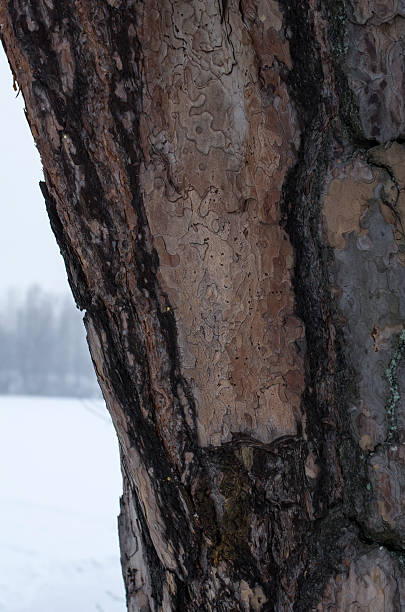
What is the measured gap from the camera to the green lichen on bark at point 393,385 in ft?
1.79

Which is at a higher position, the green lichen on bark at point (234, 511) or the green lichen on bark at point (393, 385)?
the green lichen on bark at point (393, 385)

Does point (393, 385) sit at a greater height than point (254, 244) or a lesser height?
lesser

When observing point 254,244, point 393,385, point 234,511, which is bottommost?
point 234,511

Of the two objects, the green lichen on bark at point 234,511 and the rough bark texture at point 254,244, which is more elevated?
the rough bark texture at point 254,244

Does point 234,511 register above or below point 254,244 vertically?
below

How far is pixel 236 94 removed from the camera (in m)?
0.56

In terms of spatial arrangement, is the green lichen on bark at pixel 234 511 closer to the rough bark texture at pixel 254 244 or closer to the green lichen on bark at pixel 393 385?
the rough bark texture at pixel 254 244

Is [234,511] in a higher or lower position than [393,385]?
lower

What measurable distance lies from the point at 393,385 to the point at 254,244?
18cm

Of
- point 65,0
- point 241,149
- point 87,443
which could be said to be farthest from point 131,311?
point 87,443

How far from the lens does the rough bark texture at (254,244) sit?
0.55 metres

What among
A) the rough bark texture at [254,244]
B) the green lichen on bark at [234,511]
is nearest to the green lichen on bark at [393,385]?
the rough bark texture at [254,244]

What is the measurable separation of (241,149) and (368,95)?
123 millimetres

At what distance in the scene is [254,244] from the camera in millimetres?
564
